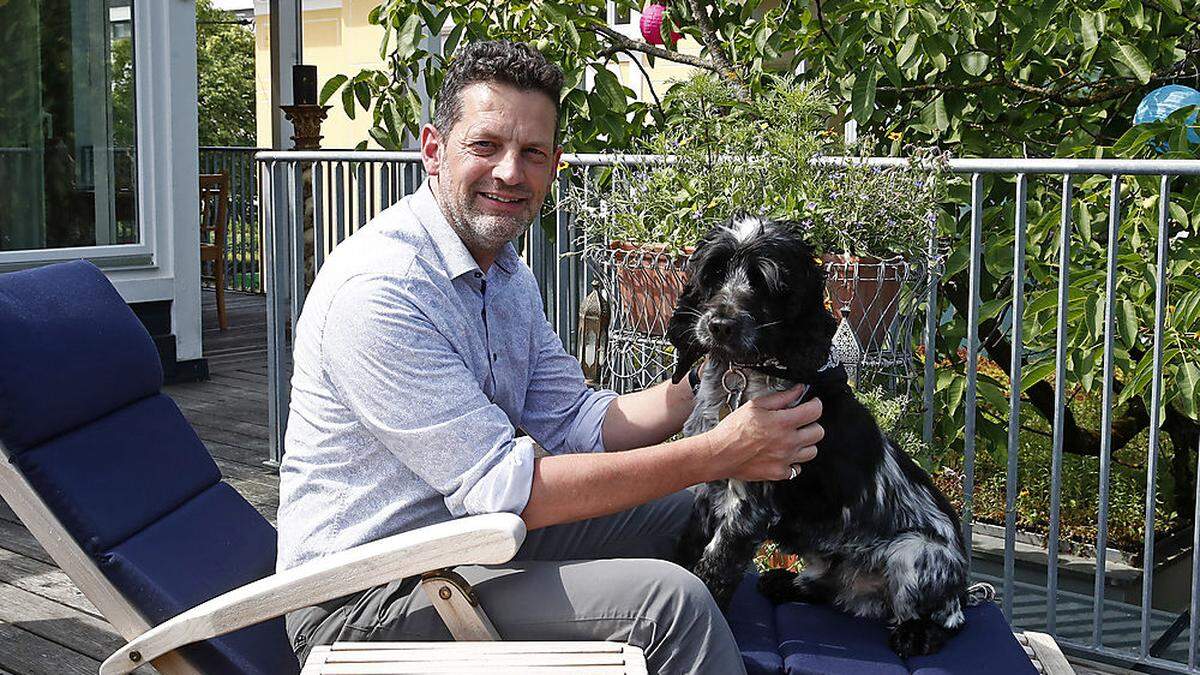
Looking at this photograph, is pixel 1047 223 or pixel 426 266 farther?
pixel 1047 223

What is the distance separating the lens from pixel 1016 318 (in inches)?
131

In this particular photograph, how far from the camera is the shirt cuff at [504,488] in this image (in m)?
2.04

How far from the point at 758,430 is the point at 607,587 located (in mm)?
350

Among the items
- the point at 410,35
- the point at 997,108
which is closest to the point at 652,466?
the point at 997,108

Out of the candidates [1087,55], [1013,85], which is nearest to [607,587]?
[1087,55]

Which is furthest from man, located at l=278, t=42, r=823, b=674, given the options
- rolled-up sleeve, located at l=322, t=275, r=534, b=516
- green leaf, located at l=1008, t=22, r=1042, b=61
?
green leaf, located at l=1008, t=22, r=1042, b=61

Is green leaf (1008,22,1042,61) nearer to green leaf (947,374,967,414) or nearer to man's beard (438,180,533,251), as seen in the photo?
green leaf (947,374,967,414)

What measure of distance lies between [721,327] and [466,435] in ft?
1.46

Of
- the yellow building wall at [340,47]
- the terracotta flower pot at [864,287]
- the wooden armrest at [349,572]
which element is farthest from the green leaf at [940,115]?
the yellow building wall at [340,47]

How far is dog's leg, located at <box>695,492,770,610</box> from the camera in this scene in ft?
7.61

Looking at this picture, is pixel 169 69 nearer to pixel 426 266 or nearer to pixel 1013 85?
pixel 1013 85

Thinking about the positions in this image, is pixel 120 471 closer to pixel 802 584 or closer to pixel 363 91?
pixel 802 584

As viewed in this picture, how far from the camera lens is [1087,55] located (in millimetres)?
3924

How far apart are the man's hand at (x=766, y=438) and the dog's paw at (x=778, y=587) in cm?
41
